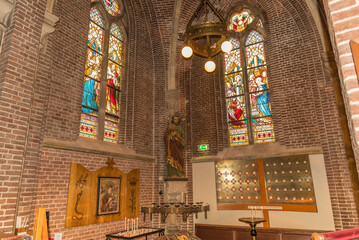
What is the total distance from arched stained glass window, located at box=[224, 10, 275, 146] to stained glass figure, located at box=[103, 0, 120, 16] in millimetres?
4369

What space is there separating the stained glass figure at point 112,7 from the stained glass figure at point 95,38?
919 mm

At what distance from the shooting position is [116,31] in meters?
8.94

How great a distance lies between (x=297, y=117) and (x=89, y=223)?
6569 mm

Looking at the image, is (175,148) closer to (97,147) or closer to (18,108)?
(97,147)

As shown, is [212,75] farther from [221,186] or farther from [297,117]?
[221,186]

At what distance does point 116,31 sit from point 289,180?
24.5ft

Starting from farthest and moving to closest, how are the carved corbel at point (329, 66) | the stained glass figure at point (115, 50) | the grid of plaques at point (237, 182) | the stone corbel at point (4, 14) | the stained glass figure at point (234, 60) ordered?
1. the stained glass figure at point (234, 60)
2. the stained glass figure at point (115, 50)
3. the grid of plaques at point (237, 182)
4. the carved corbel at point (329, 66)
5. the stone corbel at point (4, 14)

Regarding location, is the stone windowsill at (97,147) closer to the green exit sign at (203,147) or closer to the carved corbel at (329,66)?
the green exit sign at (203,147)

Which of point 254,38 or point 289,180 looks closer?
point 289,180

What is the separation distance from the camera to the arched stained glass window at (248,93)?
341 inches

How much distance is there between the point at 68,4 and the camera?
271 inches

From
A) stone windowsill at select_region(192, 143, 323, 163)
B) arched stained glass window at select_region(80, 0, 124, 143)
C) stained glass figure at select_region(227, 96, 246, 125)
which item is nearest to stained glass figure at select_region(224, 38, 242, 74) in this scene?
stained glass figure at select_region(227, 96, 246, 125)

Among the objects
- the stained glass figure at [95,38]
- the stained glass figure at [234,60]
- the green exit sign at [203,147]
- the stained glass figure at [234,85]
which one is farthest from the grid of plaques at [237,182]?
the stained glass figure at [95,38]

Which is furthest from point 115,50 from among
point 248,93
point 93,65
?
point 248,93
